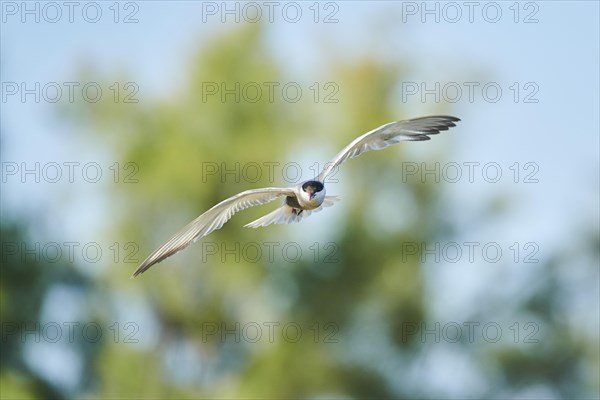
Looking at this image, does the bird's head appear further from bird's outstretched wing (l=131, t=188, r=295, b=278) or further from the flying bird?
bird's outstretched wing (l=131, t=188, r=295, b=278)

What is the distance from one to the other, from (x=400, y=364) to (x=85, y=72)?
4.21 m

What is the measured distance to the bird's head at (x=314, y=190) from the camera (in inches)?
173

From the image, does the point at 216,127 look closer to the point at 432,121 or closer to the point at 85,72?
the point at 85,72

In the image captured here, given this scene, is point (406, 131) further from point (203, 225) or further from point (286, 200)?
point (203, 225)

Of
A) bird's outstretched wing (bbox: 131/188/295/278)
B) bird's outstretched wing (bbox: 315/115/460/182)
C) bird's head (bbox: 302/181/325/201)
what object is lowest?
bird's outstretched wing (bbox: 131/188/295/278)

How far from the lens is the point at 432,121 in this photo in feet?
15.6

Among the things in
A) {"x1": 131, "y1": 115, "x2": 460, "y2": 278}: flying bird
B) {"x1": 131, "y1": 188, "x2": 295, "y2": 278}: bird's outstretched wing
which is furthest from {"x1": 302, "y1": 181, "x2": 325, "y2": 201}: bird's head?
{"x1": 131, "y1": 188, "x2": 295, "y2": 278}: bird's outstretched wing

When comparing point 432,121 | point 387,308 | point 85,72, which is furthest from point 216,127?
point 432,121

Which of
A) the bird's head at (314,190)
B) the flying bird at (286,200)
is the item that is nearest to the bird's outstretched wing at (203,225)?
the flying bird at (286,200)

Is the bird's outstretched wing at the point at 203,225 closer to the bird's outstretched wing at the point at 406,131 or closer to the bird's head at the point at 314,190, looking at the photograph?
the bird's head at the point at 314,190

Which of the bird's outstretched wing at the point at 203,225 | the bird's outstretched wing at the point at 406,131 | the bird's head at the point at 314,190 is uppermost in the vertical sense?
the bird's outstretched wing at the point at 406,131

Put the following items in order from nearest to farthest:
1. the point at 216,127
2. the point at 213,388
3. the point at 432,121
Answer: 1. the point at 432,121
2. the point at 213,388
3. the point at 216,127

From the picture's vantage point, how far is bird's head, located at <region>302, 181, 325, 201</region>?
14.4 ft

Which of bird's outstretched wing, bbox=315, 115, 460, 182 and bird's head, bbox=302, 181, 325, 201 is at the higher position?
bird's outstretched wing, bbox=315, 115, 460, 182
